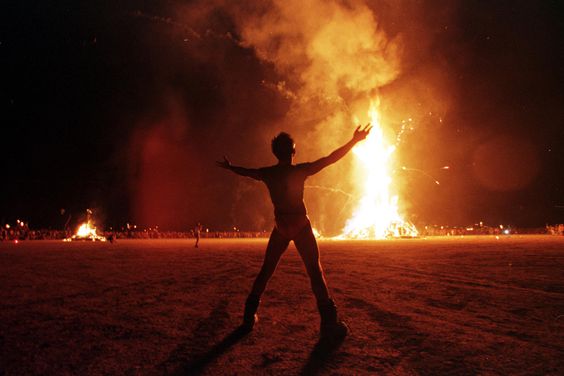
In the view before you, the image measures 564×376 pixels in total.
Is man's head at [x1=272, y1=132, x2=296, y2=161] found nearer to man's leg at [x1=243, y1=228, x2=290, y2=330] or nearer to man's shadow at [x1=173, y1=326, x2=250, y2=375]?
man's leg at [x1=243, y1=228, x2=290, y2=330]

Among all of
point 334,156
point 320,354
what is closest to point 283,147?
point 334,156

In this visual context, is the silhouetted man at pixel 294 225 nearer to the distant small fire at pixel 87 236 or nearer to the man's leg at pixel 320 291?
the man's leg at pixel 320 291

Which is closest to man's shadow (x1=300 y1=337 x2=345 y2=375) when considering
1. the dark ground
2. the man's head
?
the dark ground

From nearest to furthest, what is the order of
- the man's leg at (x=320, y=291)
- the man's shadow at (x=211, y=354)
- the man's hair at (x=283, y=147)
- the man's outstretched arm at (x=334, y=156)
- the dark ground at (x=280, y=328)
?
the man's shadow at (x=211, y=354) < the dark ground at (x=280, y=328) < the man's leg at (x=320, y=291) < the man's outstretched arm at (x=334, y=156) < the man's hair at (x=283, y=147)

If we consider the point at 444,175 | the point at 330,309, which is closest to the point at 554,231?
the point at 444,175

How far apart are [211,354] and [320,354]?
850 millimetres

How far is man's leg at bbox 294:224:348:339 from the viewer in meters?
3.83

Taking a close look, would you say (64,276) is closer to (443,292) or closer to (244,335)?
(244,335)

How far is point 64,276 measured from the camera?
890 centimetres

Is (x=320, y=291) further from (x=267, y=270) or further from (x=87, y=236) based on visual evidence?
(x=87, y=236)

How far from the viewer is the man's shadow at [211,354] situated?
2.94 meters

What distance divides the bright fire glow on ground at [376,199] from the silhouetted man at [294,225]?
118ft

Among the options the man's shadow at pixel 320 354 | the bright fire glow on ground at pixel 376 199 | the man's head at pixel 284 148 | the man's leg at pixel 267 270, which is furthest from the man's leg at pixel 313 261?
the bright fire glow on ground at pixel 376 199

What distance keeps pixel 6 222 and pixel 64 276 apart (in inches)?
2769
